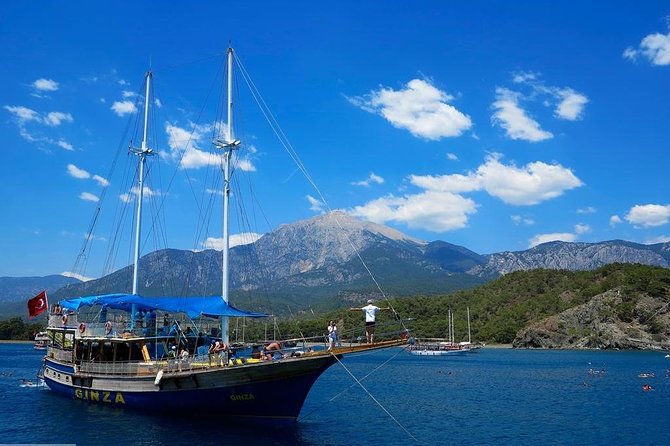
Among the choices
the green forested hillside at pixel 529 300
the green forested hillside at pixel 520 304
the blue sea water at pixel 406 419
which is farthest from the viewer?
the green forested hillside at pixel 529 300

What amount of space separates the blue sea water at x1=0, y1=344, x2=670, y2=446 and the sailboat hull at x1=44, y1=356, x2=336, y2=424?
0.75 metres

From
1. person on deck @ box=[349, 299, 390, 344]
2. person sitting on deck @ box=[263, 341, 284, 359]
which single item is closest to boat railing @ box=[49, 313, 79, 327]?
person sitting on deck @ box=[263, 341, 284, 359]

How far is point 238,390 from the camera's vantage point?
27375mm

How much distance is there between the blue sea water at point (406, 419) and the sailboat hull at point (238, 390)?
0.75 m

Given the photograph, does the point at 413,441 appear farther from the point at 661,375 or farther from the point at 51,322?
the point at 661,375

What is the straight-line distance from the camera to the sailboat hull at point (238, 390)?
26.9 meters

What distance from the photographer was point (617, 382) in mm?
60594

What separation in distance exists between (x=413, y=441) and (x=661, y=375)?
53.3 meters

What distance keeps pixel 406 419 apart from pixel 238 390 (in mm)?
13040

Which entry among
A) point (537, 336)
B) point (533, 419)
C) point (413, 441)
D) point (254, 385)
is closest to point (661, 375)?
point (533, 419)

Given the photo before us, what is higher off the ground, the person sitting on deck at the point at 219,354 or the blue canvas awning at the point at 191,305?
the blue canvas awning at the point at 191,305

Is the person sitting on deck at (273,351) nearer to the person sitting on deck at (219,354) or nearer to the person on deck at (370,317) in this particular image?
the person sitting on deck at (219,354)

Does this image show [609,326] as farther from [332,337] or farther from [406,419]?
[332,337]

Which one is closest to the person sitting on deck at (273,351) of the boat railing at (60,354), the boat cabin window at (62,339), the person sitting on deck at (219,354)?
the person sitting on deck at (219,354)
